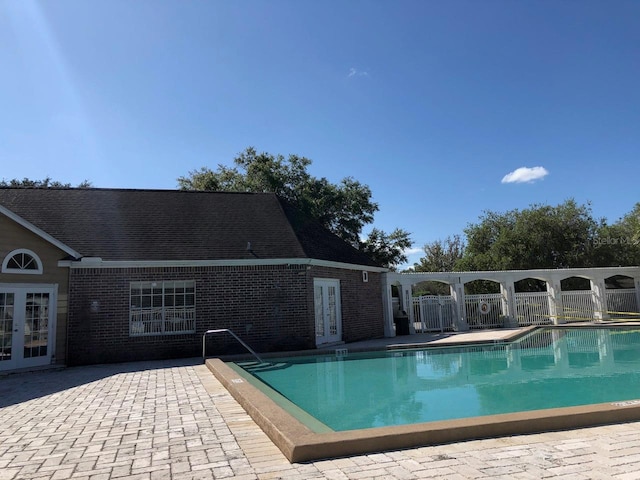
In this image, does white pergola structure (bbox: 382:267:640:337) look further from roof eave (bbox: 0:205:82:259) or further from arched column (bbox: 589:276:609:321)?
roof eave (bbox: 0:205:82:259)

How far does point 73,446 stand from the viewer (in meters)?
4.94

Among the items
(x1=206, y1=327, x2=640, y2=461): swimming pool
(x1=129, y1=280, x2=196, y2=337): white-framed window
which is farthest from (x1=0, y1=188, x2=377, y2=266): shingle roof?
(x1=206, y1=327, x2=640, y2=461): swimming pool

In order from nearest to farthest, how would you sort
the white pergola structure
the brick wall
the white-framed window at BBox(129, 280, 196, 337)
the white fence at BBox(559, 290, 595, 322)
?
Result: the brick wall < the white-framed window at BBox(129, 280, 196, 337) < the white pergola structure < the white fence at BBox(559, 290, 595, 322)

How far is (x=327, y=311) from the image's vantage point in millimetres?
15789

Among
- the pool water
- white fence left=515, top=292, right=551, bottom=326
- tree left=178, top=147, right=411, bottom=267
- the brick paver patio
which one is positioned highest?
tree left=178, top=147, right=411, bottom=267

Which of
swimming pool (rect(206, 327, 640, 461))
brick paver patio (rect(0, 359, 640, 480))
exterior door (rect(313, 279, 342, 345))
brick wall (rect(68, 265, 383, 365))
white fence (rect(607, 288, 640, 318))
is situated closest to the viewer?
brick paver patio (rect(0, 359, 640, 480))

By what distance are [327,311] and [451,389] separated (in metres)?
7.37

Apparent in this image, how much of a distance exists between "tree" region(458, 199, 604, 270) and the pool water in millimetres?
17486

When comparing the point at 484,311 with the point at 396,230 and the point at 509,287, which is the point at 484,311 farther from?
the point at 396,230

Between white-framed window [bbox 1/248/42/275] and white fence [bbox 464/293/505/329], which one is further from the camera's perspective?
white fence [bbox 464/293/505/329]

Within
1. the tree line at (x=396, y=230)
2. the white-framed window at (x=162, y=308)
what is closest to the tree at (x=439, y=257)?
the tree line at (x=396, y=230)

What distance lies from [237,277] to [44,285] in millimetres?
5241

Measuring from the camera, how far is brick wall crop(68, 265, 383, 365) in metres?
13.0

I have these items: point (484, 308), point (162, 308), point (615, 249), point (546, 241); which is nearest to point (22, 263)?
point (162, 308)
